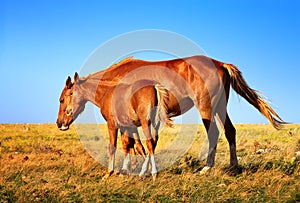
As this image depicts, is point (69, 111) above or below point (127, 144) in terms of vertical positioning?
above

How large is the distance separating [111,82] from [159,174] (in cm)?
265

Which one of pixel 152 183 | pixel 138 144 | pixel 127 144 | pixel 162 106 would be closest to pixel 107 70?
pixel 127 144

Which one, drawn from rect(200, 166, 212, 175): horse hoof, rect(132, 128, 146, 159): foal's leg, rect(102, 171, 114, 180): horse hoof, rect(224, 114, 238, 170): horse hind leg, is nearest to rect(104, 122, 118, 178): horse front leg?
rect(102, 171, 114, 180): horse hoof

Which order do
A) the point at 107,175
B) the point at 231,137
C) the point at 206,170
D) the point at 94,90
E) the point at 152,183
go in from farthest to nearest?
the point at 94,90, the point at 231,137, the point at 206,170, the point at 107,175, the point at 152,183

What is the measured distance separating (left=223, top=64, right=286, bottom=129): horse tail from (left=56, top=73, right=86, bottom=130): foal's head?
383cm

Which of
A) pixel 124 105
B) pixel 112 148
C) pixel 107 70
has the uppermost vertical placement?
pixel 107 70

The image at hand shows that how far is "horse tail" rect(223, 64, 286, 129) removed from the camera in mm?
8805

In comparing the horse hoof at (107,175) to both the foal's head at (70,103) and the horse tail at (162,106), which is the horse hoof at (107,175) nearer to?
the horse tail at (162,106)

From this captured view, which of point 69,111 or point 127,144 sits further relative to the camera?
point 69,111

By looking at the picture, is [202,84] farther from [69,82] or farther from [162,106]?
[69,82]

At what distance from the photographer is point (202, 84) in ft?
29.0

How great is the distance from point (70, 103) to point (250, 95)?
15.4 ft

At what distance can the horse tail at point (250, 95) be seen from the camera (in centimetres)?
880

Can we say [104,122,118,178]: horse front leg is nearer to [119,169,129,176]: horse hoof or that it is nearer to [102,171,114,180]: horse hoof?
[102,171,114,180]: horse hoof
